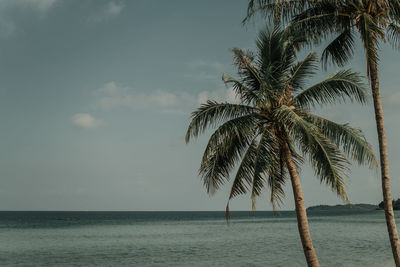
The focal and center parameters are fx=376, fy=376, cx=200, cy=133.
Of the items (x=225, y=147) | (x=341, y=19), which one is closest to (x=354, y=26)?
(x=341, y=19)

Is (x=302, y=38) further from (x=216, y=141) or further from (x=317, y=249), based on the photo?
(x=317, y=249)

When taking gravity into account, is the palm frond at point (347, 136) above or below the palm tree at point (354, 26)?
below

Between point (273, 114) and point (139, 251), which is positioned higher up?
point (273, 114)

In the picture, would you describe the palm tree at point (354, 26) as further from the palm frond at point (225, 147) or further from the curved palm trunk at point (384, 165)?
the palm frond at point (225, 147)

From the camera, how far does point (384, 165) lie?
9.38 m

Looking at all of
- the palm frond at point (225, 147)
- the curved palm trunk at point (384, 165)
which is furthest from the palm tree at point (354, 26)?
the palm frond at point (225, 147)

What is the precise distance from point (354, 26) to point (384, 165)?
12.4ft

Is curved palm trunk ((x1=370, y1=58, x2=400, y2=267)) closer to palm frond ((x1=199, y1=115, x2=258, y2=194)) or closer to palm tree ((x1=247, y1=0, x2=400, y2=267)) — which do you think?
palm tree ((x1=247, y1=0, x2=400, y2=267))

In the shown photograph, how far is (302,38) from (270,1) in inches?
66.3

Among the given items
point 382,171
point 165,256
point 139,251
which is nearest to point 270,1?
point 382,171

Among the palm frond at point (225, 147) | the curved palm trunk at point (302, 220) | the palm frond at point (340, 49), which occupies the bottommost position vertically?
the curved palm trunk at point (302, 220)

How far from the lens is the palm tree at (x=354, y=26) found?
9.15 metres

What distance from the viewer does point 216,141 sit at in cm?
1079

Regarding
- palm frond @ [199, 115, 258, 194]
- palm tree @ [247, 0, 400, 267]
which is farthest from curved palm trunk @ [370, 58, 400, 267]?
palm frond @ [199, 115, 258, 194]
